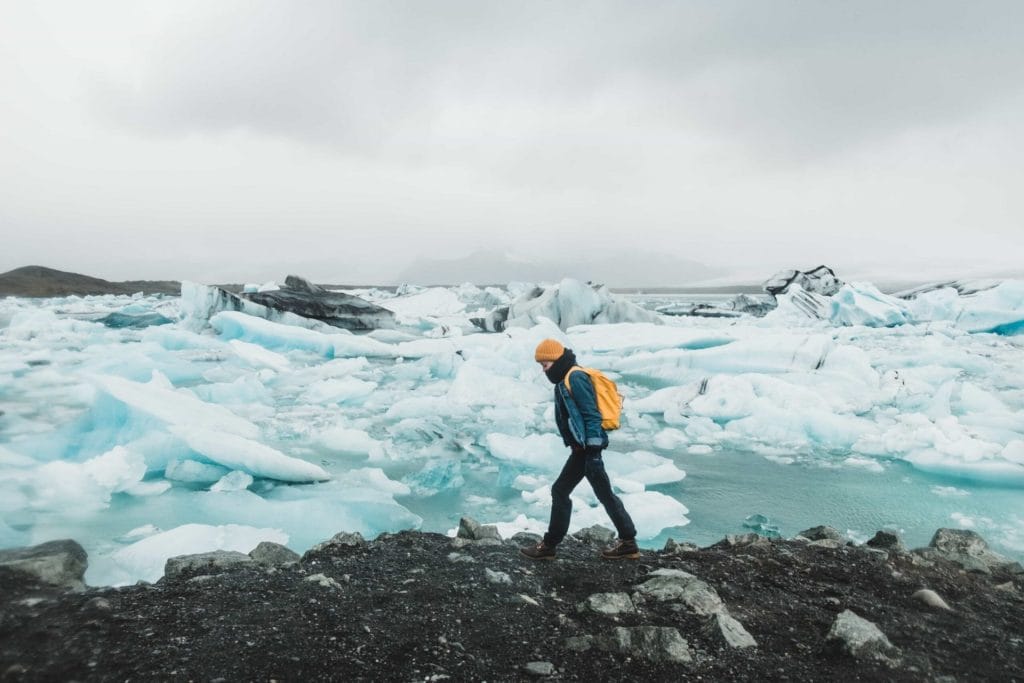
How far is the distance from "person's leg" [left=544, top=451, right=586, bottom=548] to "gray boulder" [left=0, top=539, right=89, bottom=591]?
7.35 feet

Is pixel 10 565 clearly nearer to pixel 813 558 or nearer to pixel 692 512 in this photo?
pixel 813 558

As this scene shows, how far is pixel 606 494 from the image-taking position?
3029 mm

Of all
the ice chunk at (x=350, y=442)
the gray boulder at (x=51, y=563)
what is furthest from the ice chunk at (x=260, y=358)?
the gray boulder at (x=51, y=563)

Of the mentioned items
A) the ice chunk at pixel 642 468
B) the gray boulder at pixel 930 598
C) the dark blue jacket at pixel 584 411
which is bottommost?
the ice chunk at pixel 642 468

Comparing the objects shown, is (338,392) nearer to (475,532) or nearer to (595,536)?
(475,532)

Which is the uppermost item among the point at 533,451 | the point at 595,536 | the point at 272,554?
the point at 272,554

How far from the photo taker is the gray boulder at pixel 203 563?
293 cm

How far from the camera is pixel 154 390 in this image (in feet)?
22.8

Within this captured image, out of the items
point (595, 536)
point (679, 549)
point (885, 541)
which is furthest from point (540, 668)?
point (885, 541)

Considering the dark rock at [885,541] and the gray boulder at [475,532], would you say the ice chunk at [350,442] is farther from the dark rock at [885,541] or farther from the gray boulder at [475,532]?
the dark rock at [885,541]

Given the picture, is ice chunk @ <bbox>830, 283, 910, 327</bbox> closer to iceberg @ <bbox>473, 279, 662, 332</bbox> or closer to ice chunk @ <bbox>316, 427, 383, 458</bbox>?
iceberg @ <bbox>473, 279, 662, 332</bbox>

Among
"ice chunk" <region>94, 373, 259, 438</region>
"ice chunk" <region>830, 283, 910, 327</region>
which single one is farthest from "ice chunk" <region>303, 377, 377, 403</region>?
"ice chunk" <region>830, 283, 910, 327</region>

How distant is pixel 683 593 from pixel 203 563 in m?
2.41

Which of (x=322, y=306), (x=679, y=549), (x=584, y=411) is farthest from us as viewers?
(x=322, y=306)
